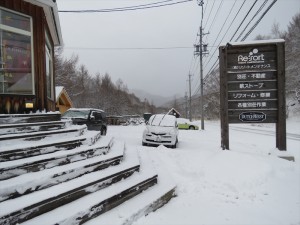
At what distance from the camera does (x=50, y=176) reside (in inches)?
145

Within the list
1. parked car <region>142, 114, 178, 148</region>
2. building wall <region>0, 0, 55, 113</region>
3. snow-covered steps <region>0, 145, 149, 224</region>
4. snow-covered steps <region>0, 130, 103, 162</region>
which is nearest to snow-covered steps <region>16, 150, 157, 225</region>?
snow-covered steps <region>0, 145, 149, 224</region>

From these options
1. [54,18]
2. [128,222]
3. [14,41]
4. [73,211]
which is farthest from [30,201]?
[54,18]

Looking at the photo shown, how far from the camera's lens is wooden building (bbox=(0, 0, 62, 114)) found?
19.8 ft

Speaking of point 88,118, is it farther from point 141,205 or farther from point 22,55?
point 141,205

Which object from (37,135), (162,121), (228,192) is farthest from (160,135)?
(37,135)

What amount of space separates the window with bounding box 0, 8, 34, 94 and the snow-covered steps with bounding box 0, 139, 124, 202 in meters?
3.12

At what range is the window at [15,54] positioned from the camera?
19.8ft

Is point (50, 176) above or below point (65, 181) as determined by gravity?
above

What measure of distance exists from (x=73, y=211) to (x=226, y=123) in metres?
6.41

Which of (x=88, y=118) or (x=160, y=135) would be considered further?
(x=88, y=118)

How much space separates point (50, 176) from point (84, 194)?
60 cm

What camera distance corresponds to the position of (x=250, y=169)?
6043mm

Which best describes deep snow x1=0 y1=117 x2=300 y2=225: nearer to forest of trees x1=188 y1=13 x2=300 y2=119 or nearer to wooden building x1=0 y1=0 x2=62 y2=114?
wooden building x1=0 y1=0 x2=62 y2=114

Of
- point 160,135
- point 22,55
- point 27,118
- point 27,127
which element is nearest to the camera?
point 27,127
